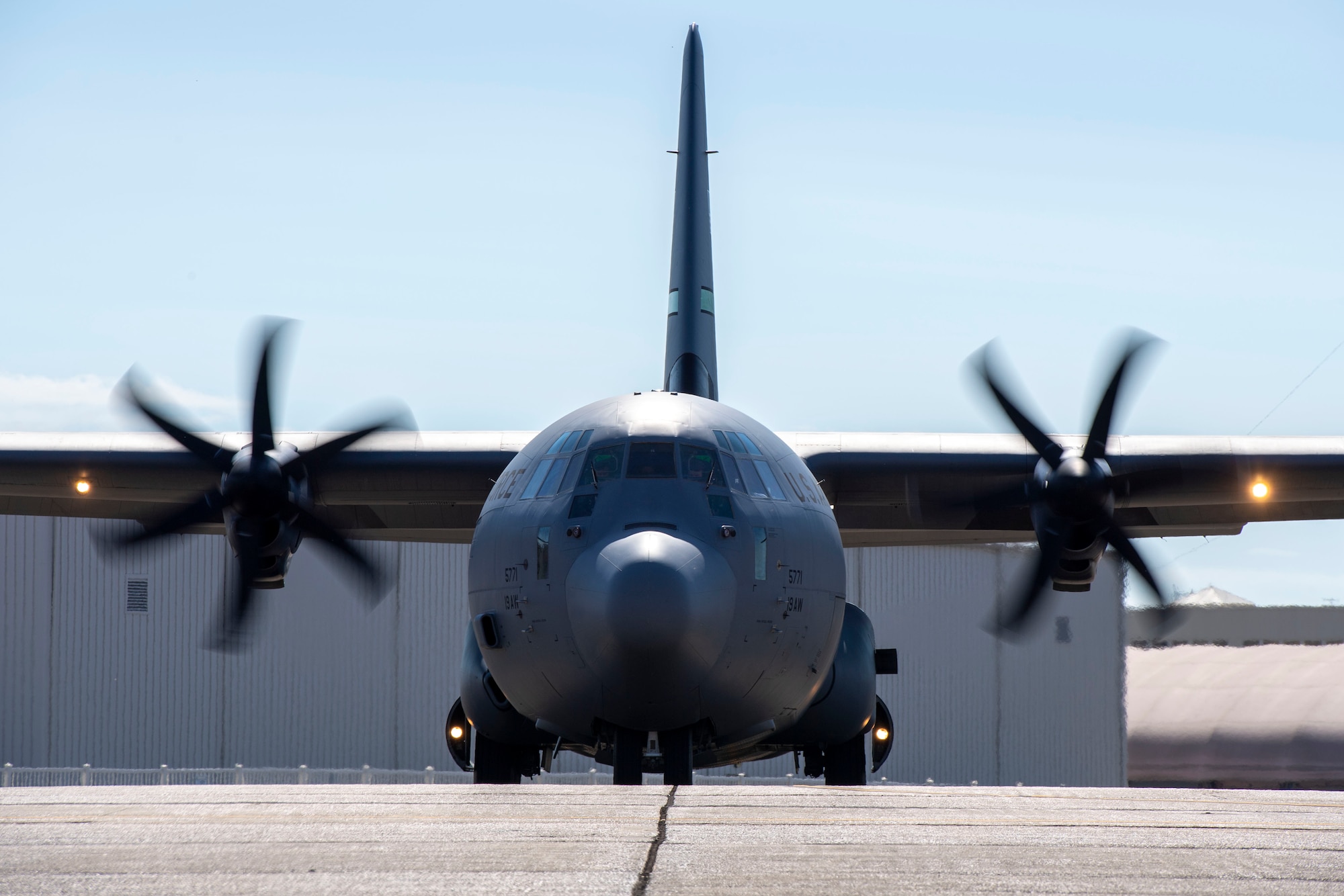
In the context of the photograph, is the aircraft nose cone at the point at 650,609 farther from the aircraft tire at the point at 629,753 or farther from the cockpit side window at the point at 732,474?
the cockpit side window at the point at 732,474

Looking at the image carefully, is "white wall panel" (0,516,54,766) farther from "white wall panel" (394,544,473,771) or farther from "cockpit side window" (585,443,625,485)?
"cockpit side window" (585,443,625,485)

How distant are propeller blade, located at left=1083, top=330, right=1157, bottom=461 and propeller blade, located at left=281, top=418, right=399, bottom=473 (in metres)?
7.81

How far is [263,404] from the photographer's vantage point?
15.6 metres

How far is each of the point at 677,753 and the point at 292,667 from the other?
22.6 m

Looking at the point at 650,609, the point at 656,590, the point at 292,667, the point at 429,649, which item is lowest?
the point at 292,667

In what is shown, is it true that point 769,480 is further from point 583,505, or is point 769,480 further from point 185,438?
point 185,438

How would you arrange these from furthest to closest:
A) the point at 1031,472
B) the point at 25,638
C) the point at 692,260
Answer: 1. the point at 25,638
2. the point at 692,260
3. the point at 1031,472

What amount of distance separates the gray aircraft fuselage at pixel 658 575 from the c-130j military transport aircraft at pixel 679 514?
27mm

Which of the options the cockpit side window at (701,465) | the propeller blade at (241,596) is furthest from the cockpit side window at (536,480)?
the propeller blade at (241,596)

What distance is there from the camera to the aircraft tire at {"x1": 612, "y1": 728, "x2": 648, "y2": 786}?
1020 cm

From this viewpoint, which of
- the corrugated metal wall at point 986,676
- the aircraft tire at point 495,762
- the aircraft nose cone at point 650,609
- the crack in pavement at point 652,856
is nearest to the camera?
the crack in pavement at point 652,856

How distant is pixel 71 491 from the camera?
17719 mm

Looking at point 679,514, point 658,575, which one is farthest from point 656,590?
point 679,514

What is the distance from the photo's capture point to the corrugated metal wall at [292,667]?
3033 cm
